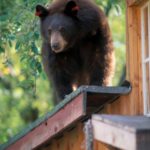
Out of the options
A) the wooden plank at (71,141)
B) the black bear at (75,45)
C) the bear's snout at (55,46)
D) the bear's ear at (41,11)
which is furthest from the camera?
the bear's ear at (41,11)

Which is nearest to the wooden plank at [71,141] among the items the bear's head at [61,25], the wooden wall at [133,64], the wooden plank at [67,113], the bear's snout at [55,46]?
the wooden plank at [67,113]

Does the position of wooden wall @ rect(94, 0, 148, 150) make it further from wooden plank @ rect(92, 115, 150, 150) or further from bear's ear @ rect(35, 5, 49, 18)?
bear's ear @ rect(35, 5, 49, 18)

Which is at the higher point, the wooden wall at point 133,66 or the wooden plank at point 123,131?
the wooden wall at point 133,66

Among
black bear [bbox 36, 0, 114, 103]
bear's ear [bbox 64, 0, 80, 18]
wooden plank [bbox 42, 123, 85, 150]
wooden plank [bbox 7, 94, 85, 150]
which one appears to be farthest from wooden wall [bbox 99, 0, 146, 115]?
bear's ear [bbox 64, 0, 80, 18]

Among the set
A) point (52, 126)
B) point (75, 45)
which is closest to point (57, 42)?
point (75, 45)

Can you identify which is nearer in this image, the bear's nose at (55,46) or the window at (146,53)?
the window at (146,53)

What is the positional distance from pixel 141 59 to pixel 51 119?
120 cm

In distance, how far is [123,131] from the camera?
648 cm

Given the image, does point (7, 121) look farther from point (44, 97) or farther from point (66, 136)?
point (66, 136)

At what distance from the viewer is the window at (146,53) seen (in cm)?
758

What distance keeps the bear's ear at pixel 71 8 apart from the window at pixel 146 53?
1817mm

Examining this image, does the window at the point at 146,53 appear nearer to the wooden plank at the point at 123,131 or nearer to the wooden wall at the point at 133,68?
the wooden wall at the point at 133,68

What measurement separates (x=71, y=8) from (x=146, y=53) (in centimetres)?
212

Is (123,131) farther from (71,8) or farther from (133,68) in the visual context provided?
(71,8)
